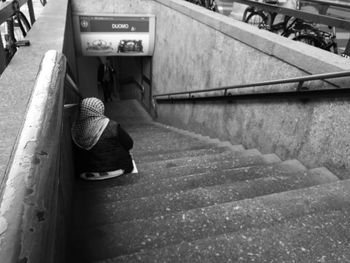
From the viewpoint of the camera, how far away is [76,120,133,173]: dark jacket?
271 cm

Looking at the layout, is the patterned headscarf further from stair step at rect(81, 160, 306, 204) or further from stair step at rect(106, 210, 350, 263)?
stair step at rect(106, 210, 350, 263)

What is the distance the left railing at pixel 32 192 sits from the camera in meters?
0.75

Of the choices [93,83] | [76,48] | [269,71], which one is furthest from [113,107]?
[269,71]

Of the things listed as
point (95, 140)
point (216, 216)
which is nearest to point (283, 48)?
point (216, 216)

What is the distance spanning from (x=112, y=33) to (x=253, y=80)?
5.93m

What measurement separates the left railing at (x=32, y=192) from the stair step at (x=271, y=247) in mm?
817

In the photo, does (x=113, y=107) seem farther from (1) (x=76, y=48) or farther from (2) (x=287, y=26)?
(2) (x=287, y=26)

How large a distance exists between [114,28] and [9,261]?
28.9 feet

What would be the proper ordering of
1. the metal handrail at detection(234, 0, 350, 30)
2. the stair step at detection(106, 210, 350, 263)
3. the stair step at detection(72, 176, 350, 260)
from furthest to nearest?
the metal handrail at detection(234, 0, 350, 30), the stair step at detection(72, 176, 350, 260), the stair step at detection(106, 210, 350, 263)

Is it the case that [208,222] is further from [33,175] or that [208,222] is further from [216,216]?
[33,175]

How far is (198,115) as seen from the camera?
6152 mm

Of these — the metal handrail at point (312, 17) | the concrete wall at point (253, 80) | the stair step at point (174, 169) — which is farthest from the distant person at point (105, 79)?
the stair step at point (174, 169)

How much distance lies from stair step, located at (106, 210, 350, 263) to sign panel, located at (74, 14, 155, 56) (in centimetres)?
802

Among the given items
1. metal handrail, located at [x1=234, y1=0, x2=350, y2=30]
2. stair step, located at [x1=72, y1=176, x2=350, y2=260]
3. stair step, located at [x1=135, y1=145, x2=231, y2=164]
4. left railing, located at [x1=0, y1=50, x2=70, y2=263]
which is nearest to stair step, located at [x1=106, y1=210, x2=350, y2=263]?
stair step, located at [x1=72, y1=176, x2=350, y2=260]
